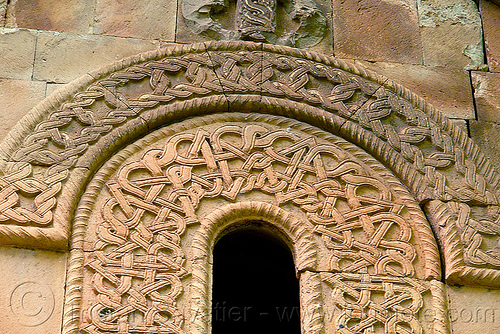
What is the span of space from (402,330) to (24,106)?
108 inches

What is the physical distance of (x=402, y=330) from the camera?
5.27 metres

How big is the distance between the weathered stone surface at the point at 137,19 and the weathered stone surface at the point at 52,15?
3.3 inches

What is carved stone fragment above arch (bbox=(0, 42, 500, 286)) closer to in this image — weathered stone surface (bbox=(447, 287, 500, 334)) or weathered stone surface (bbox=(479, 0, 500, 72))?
weathered stone surface (bbox=(447, 287, 500, 334))

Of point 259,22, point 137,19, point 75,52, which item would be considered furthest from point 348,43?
point 75,52

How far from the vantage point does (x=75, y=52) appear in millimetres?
6129

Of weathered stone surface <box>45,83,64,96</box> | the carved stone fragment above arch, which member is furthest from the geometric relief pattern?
weathered stone surface <box>45,83,64,96</box>

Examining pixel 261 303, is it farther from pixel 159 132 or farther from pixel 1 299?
pixel 1 299

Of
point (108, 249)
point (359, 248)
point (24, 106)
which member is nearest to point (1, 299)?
point (108, 249)

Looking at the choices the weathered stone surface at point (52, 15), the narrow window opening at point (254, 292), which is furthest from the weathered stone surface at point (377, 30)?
the weathered stone surface at point (52, 15)

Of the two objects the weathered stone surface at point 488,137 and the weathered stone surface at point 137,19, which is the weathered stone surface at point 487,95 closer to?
the weathered stone surface at point 488,137

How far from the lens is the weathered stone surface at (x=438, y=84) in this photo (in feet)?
20.6

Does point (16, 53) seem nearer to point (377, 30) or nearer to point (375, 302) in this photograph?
point (377, 30)

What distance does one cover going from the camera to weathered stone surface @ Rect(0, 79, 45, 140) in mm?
5785

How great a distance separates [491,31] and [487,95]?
0.61 m
